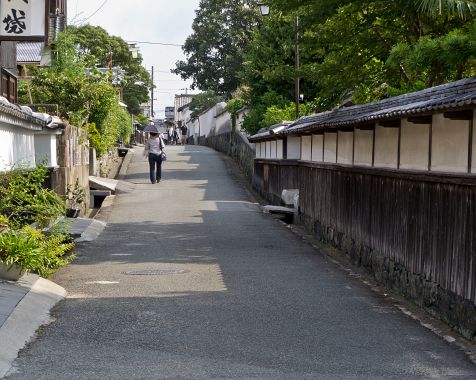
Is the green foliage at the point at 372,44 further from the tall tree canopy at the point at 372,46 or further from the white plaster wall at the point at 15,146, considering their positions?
the white plaster wall at the point at 15,146

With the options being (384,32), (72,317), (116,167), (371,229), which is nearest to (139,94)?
(116,167)

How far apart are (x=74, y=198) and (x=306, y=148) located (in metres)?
7.67

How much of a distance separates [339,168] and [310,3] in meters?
4.08

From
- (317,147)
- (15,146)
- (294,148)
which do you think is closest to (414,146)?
(15,146)

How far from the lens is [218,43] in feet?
208

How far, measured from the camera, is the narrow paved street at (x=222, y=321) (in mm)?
7609

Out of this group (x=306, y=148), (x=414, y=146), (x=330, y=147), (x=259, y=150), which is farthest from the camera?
(x=259, y=150)

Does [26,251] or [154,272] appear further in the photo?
[154,272]

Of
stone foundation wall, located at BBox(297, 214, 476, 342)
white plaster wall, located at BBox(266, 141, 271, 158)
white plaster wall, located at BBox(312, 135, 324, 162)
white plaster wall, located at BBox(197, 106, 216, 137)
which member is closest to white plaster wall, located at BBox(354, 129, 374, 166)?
stone foundation wall, located at BBox(297, 214, 476, 342)

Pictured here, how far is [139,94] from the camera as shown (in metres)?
Result: 71.2

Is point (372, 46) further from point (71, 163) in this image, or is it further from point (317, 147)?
point (71, 163)

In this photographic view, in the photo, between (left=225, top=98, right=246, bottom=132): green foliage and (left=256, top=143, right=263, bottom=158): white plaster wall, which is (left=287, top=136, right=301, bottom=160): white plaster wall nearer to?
(left=256, top=143, right=263, bottom=158): white plaster wall

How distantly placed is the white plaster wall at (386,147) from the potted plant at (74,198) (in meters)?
10.5

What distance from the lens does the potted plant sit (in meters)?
22.4
